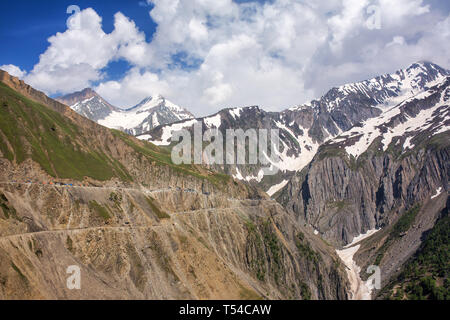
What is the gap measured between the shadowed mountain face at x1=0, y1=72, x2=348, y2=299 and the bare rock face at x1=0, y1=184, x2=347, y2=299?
0.96ft

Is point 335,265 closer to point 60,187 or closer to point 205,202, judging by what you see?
point 205,202

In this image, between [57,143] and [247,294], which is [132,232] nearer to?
[247,294]

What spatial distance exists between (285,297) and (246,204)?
154 ft

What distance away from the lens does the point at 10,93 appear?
12194 centimetres

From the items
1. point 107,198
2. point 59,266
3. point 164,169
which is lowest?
point 59,266

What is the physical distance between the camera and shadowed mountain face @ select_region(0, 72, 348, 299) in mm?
77375

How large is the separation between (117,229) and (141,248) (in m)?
8.37

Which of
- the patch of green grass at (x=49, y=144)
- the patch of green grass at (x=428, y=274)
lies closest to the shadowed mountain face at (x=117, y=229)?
the patch of green grass at (x=49, y=144)

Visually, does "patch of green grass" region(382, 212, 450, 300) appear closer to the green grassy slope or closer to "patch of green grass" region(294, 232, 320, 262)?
"patch of green grass" region(294, 232, 320, 262)

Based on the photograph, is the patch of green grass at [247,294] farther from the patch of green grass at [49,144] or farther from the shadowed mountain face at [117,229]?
the patch of green grass at [49,144]

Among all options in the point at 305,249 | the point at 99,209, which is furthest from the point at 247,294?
the point at 305,249

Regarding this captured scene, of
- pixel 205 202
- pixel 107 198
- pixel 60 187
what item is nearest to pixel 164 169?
pixel 205 202

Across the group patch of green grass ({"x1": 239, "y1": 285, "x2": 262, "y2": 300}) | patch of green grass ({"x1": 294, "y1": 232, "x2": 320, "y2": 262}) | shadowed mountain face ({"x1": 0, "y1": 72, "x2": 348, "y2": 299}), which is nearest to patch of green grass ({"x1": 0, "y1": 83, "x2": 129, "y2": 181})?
shadowed mountain face ({"x1": 0, "y1": 72, "x2": 348, "y2": 299})

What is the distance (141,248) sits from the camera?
96812 mm
